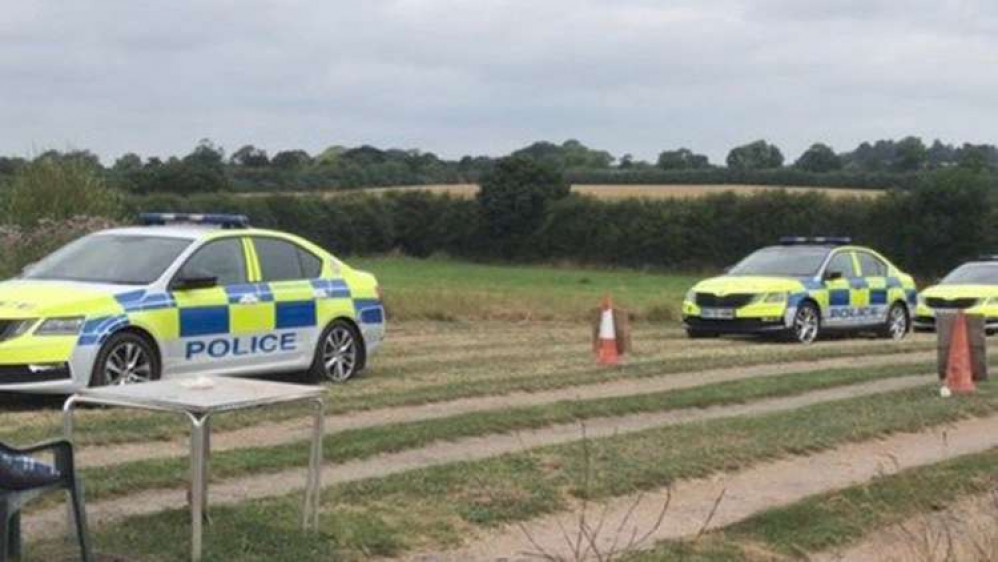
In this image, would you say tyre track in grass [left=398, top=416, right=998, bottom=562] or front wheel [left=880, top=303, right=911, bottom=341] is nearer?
tyre track in grass [left=398, top=416, right=998, bottom=562]

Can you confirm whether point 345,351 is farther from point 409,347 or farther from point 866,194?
point 866,194

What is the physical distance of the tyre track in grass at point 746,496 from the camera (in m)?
7.06

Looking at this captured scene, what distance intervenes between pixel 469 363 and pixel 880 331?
939 cm

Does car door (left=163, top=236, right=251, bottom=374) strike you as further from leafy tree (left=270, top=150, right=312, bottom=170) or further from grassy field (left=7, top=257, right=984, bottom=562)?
leafy tree (left=270, top=150, right=312, bottom=170)

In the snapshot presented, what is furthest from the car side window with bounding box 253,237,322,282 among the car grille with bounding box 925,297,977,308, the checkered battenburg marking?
the car grille with bounding box 925,297,977,308

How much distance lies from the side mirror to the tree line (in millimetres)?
43260

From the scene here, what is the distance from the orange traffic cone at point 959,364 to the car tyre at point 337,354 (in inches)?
210

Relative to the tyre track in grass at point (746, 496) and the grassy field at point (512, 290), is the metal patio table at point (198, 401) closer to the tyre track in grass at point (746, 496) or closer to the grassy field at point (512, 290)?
the tyre track in grass at point (746, 496)

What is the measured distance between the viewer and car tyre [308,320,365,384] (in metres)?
13.6

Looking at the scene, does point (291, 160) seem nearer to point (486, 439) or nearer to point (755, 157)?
point (755, 157)

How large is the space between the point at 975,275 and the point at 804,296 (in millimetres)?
7058

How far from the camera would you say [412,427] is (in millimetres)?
10031

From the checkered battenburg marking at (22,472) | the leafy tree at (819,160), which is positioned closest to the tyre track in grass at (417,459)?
the checkered battenburg marking at (22,472)

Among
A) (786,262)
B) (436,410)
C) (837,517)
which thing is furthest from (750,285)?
(837,517)
